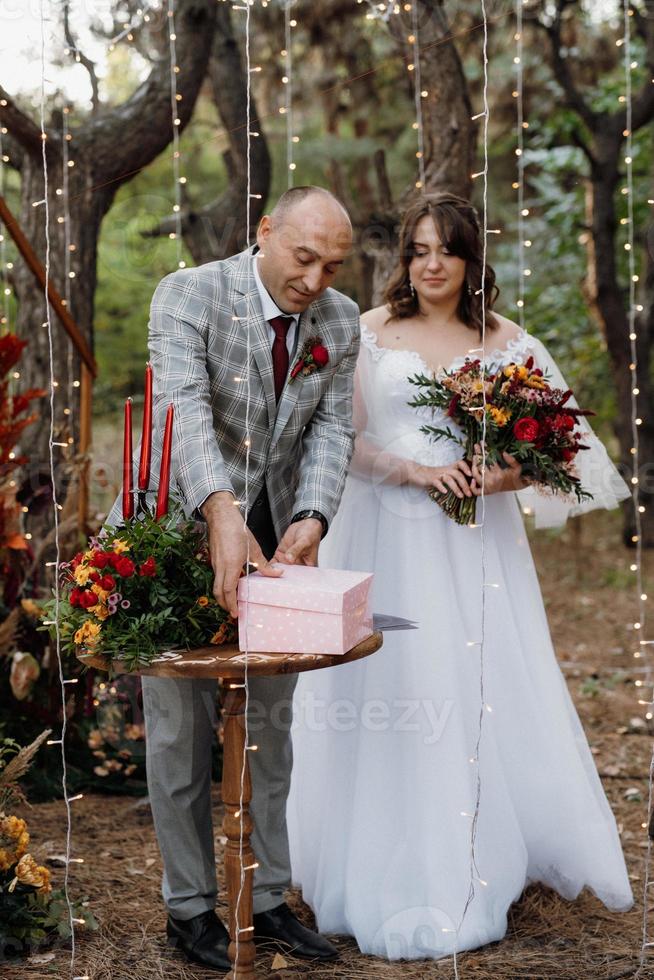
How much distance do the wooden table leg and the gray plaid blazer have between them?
1.68 feet

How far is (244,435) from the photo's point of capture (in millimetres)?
2908

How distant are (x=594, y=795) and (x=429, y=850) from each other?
2.06 feet

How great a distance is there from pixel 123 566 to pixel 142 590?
0.10 metres

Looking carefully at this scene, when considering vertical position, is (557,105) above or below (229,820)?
above

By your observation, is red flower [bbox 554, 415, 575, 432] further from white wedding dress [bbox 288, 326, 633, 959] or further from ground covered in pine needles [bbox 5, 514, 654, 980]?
ground covered in pine needles [bbox 5, 514, 654, 980]

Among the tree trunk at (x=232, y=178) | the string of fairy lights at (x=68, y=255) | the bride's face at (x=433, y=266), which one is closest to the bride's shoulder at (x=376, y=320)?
the bride's face at (x=433, y=266)

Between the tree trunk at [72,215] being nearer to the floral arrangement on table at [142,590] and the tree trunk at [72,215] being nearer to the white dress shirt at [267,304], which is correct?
the white dress shirt at [267,304]

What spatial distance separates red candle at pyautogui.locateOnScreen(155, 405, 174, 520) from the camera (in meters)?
2.54

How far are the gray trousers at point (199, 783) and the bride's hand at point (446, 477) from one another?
2.39 feet

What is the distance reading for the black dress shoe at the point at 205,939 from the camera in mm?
2893

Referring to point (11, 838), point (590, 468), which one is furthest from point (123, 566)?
point (590, 468)

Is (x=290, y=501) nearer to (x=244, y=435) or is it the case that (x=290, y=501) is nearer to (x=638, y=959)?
(x=244, y=435)

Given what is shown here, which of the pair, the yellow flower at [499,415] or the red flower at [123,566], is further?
the yellow flower at [499,415]

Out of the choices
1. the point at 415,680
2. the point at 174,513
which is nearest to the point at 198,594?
the point at 174,513
